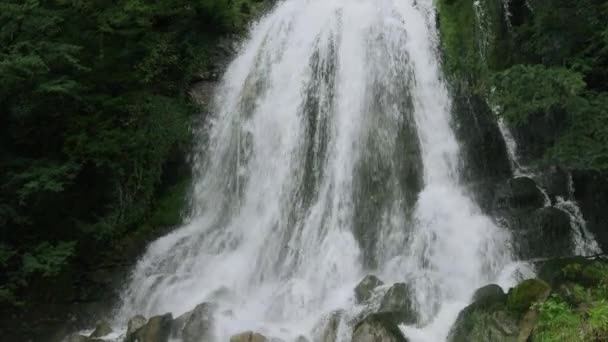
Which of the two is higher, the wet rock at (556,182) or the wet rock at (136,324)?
the wet rock at (556,182)

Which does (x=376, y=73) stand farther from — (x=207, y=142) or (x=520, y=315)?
(x=520, y=315)

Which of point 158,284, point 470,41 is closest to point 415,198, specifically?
point 470,41

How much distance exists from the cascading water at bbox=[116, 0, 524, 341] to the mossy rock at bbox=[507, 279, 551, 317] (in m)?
1.08

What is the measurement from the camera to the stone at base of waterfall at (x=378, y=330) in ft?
24.0

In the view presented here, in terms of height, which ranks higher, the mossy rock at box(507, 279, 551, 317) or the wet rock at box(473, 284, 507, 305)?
the mossy rock at box(507, 279, 551, 317)

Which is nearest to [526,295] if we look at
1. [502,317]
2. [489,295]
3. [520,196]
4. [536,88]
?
[502,317]

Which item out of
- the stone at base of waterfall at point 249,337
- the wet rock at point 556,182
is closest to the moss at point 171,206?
the stone at base of waterfall at point 249,337

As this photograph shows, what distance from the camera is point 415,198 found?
422 inches

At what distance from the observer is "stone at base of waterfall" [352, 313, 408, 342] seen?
732 cm

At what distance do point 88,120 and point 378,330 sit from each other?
8.56 m

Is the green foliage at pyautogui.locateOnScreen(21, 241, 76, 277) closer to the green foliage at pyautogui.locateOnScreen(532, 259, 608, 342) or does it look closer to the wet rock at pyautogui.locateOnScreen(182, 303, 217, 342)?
the wet rock at pyautogui.locateOnScreen(182, 303, 217, 342)

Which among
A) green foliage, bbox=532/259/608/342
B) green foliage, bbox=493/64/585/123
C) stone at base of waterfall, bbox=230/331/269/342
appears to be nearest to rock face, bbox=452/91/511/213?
green foliage, bbox=493/64/585/123

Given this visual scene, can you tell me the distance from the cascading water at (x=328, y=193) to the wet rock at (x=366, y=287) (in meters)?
0.22

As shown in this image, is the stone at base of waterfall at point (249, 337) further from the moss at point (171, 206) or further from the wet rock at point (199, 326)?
the moss at point (171, 206)
